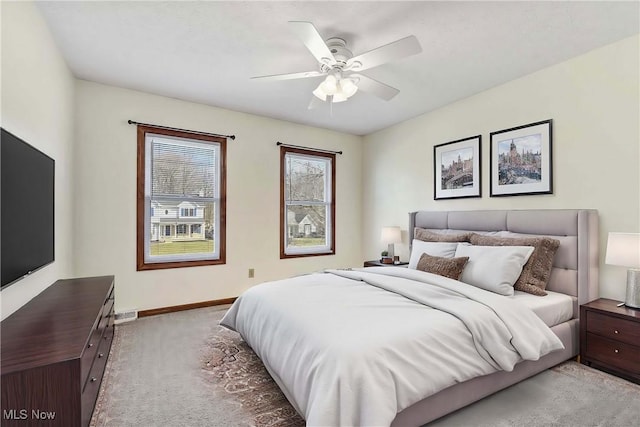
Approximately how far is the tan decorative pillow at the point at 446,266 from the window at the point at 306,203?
2.28 meters

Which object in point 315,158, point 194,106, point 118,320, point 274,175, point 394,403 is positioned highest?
point 194,106

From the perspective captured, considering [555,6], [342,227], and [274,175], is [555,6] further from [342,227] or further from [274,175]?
[342,227]

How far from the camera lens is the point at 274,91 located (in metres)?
3.56

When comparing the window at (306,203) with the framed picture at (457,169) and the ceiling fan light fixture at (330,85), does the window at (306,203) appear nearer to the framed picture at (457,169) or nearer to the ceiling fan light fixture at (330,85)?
the framed picture at (457,169)

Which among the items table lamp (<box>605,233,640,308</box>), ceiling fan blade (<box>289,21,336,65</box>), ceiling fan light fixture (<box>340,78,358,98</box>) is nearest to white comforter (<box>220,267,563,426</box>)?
table lamp (<box>605,233,640,308</box>)

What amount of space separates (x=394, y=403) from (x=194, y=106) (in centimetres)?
389

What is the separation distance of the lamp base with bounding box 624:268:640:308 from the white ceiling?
1.86 m

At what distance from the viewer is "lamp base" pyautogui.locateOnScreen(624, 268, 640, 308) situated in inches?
90.1

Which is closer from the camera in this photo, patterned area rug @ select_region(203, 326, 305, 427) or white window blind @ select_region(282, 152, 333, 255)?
patterned area rug @ select_region(203, 326, 305, 427)

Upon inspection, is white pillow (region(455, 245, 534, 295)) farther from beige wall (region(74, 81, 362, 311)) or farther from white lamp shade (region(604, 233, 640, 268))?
beige wall (region(74, 81, 362, 311))

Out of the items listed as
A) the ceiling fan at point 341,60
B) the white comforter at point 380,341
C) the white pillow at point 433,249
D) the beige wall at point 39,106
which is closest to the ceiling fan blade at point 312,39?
the ceiling fan at point 341,60

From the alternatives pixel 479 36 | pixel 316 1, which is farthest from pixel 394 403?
pixel 479 36

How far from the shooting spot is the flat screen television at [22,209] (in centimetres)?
158

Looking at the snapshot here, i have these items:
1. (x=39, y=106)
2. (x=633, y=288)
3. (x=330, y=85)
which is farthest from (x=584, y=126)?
(x=39, y=106)
